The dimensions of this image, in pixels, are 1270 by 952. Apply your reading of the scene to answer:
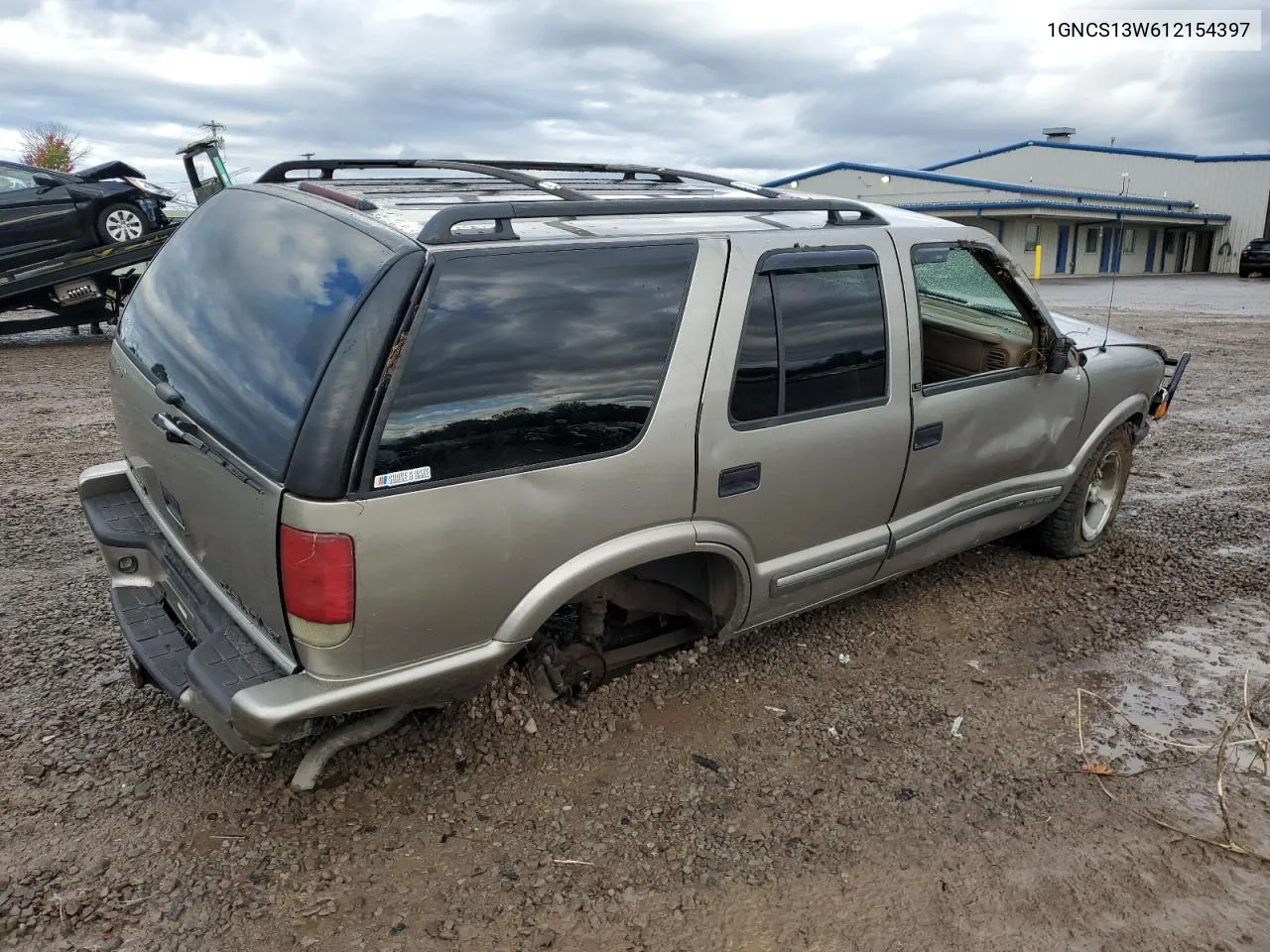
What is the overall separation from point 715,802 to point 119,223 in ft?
39.4

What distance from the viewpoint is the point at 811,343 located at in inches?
127

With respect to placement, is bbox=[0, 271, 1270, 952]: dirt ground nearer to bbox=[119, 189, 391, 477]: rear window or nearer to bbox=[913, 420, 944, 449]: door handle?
bbox=[913, 420, 944, 449]: door handle

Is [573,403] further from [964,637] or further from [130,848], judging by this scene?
[964,637]

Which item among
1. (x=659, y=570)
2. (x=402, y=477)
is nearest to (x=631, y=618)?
(x=659, y=570)

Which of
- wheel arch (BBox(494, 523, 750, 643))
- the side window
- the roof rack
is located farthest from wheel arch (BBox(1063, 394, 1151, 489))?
wheel arch (BBox(494, 523, 750, 643))

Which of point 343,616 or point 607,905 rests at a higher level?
point 343,616

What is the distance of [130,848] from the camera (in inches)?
105

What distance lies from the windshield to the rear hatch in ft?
7.22

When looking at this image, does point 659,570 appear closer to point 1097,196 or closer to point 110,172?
point 110,172

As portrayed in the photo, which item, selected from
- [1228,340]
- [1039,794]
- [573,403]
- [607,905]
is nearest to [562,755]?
[607,905]

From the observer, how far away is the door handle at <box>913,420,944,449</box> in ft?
11.8

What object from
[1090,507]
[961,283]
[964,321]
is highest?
[961,283]

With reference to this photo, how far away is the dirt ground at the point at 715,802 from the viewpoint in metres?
2.51

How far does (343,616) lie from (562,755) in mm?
1085
